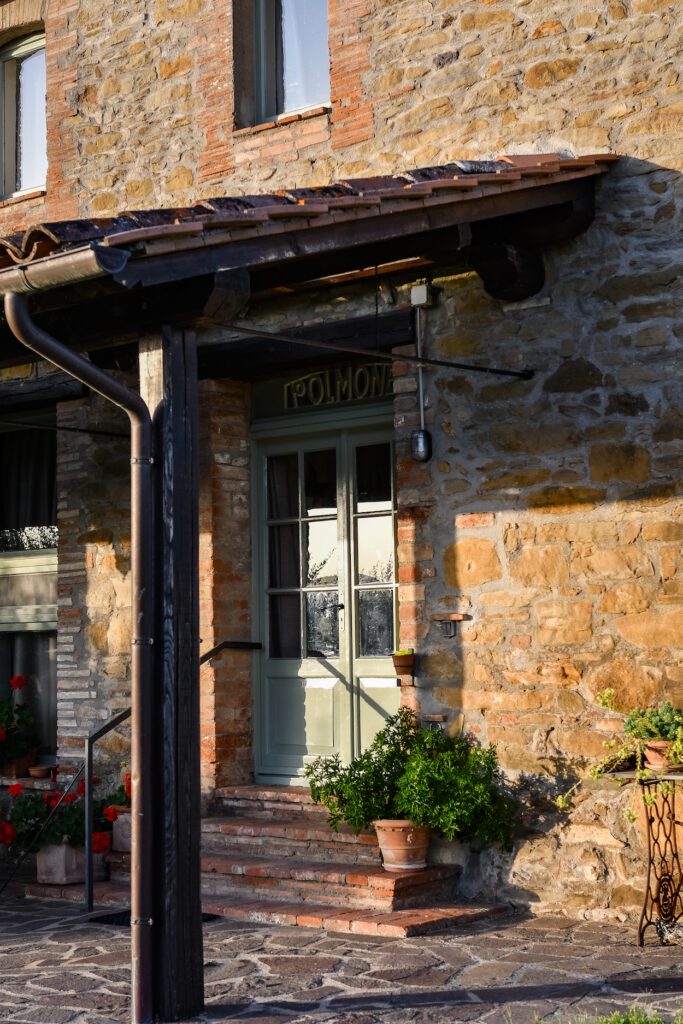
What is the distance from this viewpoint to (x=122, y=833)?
25.6ft

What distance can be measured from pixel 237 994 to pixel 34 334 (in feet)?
8.90

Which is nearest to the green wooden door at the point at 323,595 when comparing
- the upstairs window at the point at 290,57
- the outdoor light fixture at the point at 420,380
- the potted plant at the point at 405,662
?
the potted plant at the point at 405,662

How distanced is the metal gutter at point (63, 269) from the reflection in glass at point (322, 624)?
12.0 feet

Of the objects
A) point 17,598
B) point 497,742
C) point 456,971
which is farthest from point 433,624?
point 17,598

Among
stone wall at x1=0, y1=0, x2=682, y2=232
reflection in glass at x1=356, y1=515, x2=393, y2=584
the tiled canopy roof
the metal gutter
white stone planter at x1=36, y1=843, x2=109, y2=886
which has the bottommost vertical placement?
white stone planter at x1=36, y1=843, x2=109, y2=886

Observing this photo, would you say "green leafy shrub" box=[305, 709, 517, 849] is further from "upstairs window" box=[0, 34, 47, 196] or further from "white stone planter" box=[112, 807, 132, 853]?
"upstairs window" box=[0, 34, 47, 196]

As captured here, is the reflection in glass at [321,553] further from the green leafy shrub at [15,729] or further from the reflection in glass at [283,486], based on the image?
the green leafy shrub at [15,729]

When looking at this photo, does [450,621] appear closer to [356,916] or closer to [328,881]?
[328,881]

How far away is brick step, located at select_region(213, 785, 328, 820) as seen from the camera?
24.6ft

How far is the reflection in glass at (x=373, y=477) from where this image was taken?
776cm

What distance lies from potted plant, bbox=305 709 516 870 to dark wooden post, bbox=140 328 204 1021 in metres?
1.77

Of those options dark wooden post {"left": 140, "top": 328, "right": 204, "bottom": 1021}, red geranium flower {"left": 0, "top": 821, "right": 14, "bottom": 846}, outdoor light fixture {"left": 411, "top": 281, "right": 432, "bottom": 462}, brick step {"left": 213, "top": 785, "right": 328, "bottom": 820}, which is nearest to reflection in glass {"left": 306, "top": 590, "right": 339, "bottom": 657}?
brick step {"left": 213, "top": 785, "right": 328, "bottom": 820}

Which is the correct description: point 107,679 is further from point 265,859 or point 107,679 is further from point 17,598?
point 265,859

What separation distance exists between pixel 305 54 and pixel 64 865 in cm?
526
